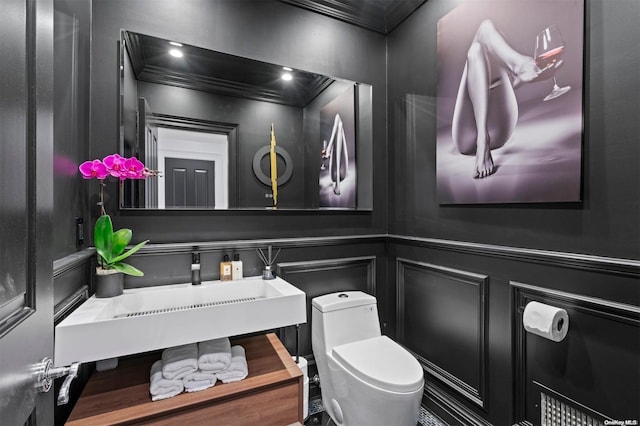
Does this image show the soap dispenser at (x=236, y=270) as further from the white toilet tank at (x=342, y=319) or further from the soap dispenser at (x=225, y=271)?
the white toilet tank at (x=342, y=319)

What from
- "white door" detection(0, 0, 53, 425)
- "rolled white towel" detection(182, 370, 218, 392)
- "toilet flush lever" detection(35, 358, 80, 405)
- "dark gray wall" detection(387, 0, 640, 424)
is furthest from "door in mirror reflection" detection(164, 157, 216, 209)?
"dark gray wall" detection(387, 0, 640, 424)

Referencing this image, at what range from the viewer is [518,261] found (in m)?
1.43

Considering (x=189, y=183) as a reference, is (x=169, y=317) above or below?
below

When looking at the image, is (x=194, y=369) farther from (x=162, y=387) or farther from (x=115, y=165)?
(x=115, y=165)

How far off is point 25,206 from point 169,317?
0.74m

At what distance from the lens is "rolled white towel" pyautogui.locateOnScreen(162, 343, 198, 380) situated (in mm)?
1257

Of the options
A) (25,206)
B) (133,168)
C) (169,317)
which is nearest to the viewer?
(25,206)

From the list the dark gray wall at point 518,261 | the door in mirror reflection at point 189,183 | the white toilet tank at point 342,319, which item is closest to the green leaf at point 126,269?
the door in mirror reflection at point 189,183

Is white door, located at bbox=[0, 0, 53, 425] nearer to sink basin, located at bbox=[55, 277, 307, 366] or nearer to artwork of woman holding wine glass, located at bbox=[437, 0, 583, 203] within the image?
sink basin, located at bbox=[55, 277, 307, 366]

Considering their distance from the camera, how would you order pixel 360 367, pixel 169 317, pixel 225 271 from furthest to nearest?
1. pixel 225 271
2. pixel 360 367
3. pixel 169 317

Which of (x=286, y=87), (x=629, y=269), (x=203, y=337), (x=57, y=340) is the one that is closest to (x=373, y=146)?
(x=286, y=87)

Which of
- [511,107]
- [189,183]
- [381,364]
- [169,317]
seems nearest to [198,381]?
[169,317]

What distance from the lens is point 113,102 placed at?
Result: 1.52m

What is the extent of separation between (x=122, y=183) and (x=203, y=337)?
87 centimetres
